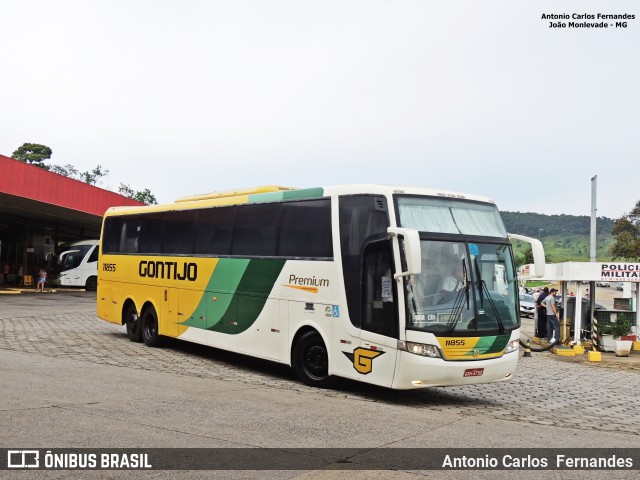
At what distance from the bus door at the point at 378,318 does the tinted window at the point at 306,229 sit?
102cm

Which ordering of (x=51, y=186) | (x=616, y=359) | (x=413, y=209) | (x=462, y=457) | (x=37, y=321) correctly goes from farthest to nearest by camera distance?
(x=51, y=186) → (x=37, y=321) → (x=616, y=359) → (x=413, y=209) → (x=462, y=457)

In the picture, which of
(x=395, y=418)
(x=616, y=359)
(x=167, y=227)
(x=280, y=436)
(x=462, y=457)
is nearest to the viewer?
(x=462, y=457)

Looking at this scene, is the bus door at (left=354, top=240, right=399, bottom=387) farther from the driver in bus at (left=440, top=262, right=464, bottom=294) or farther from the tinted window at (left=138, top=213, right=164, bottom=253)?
the tinted window at (left=138, top=213, right=164, bottom=253)

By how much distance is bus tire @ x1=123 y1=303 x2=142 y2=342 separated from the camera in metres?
17.3

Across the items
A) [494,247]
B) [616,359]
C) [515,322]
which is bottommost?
[616,359]

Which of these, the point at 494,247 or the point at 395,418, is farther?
the point at 494,247

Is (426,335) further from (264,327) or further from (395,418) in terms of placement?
(264,327)

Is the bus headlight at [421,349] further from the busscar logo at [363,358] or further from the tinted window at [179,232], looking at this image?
the tinted window at [179,232]

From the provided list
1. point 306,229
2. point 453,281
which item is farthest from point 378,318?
point 306,229

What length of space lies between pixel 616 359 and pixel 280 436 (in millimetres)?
15070

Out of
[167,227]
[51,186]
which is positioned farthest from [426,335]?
[51,186]

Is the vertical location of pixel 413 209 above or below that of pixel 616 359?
above

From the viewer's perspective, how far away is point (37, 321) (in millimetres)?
22203

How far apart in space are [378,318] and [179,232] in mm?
6709
